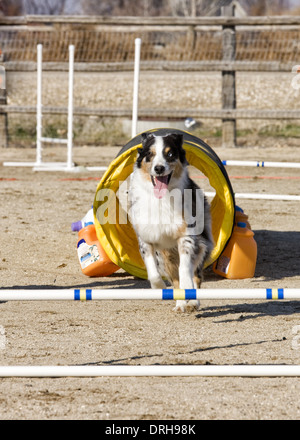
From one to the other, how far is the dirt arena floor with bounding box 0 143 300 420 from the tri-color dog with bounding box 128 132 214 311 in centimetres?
32

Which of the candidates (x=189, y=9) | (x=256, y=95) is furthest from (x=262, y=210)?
(x=189, y=9)

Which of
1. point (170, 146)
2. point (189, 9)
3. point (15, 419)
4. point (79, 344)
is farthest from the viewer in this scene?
point (189, 9)

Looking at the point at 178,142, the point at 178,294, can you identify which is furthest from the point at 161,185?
the point at 178,294

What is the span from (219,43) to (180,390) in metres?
18.4

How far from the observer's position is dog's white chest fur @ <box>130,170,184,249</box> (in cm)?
565

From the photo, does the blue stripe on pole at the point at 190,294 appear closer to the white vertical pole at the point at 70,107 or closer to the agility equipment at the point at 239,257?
the agility equipment at the point at 239,257

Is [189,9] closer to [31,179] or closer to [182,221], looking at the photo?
[31,179]

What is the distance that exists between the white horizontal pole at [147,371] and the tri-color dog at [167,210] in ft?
5.77

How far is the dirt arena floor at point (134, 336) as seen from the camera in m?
3.53

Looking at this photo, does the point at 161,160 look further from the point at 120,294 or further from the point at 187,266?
the point at 120,294

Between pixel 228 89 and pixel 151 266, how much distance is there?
996 cm

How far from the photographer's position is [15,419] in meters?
3.37

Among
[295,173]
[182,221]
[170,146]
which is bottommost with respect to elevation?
[295,173]

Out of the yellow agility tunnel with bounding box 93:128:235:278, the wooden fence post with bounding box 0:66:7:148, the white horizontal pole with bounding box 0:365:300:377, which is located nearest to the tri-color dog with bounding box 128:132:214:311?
the yellow agility tunnel with bounding box 93:128:235:278
